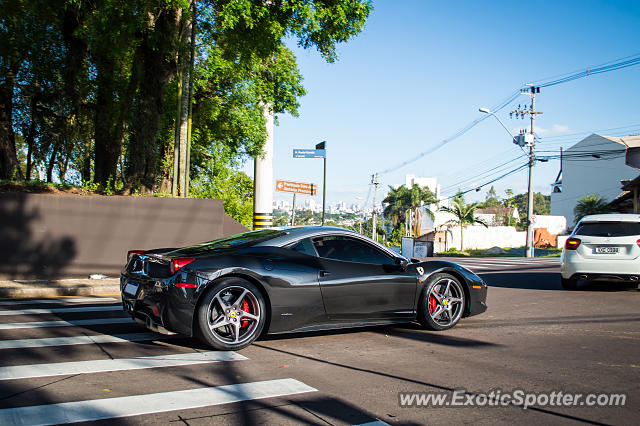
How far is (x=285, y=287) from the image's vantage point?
577cm

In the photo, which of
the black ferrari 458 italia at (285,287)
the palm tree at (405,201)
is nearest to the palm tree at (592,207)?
the palm tree at (405,201)

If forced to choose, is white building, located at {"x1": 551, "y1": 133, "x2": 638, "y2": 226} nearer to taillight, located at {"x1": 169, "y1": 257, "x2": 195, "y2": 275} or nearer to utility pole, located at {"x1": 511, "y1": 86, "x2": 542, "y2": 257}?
utility pole, located at {"x1": 511, "y1": 86, "x2": 542, "y2": 257}

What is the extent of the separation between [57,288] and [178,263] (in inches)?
218

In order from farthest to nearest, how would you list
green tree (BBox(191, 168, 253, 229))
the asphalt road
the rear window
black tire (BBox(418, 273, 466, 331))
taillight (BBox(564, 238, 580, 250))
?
green tree (BBox(191, 168, 253, 229)) → taillight (BBox(564, 238, 580, 250)) → the rear window → black tire (BBox(418, 273, 466, 331)) → the asphalt road

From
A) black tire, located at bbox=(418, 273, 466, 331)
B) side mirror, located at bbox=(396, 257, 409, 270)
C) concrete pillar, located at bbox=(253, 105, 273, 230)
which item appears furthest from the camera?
concrete pillar, located at bbox=(253, 105, 273, 230)

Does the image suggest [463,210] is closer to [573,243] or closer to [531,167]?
[531,167]

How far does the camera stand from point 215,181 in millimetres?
28125

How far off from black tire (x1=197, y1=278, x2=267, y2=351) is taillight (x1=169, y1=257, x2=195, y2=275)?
0.37 metres

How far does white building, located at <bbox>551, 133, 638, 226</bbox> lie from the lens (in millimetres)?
62375

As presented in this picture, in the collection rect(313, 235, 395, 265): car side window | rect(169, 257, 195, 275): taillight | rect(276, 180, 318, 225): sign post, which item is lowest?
rect(169, 257, 195, 275): taillight

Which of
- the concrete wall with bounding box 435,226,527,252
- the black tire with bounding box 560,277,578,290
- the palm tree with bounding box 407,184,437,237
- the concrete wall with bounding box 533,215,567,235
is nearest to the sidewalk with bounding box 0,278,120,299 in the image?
the black tire with bounding box 560,277,578,290

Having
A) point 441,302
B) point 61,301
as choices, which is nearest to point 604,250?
point 441,302

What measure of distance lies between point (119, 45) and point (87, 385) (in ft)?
33.8

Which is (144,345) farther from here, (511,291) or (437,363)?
(511,291)
